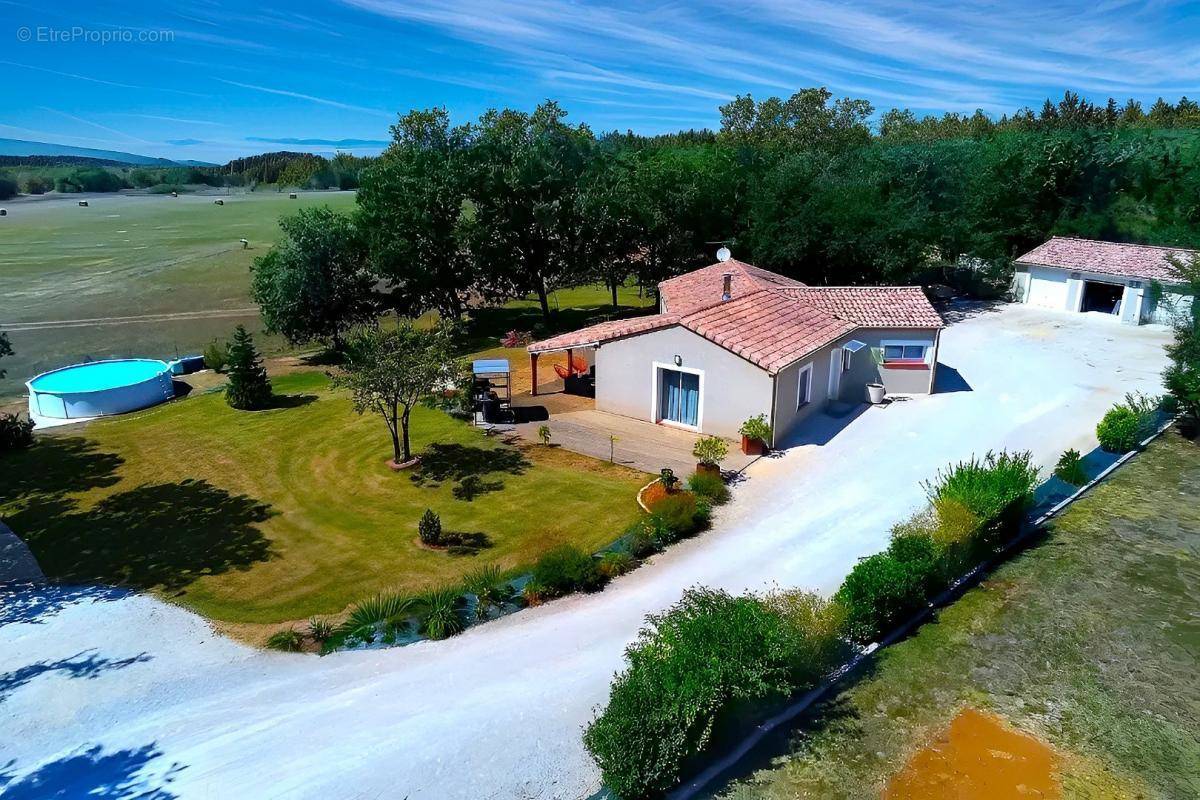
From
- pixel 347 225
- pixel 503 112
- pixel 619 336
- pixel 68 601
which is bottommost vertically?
pixel 68 601

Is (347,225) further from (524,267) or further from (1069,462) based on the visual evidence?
(1069,462)

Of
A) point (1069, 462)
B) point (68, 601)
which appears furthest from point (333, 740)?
point (1069, 462)

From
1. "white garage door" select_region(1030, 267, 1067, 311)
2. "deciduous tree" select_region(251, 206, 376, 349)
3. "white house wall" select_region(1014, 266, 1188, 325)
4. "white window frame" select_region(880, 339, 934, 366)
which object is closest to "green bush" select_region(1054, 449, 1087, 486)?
"white window frame" select_region(880, 339, 934, 366)

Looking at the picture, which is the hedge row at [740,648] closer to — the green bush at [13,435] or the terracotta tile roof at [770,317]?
the terracotta tile roof at [770,317]

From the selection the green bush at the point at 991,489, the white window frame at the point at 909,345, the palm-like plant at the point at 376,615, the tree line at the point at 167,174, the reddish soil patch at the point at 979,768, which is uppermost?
the tree line at the point at 167,174

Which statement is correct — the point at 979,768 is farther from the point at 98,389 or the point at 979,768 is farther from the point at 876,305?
the point at 98,389

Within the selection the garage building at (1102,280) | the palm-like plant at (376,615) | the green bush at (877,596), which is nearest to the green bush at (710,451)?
the green bush at (877,596)
